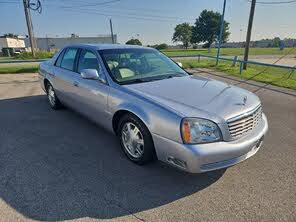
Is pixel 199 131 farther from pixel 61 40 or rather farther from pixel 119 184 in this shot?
pixel 61 40

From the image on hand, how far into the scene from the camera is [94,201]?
2.25 metres

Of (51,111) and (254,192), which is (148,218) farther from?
(51,111)

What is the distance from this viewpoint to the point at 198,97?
2.66m

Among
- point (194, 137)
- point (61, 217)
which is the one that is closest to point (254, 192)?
point (194, 137)

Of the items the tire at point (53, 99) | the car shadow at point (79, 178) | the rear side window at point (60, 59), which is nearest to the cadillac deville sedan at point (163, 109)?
the car shadow at point (79, 178)

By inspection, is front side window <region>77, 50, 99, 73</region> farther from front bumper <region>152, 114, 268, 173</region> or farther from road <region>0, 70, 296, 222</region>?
front bumper <region>152, 114, 268, 173</region>

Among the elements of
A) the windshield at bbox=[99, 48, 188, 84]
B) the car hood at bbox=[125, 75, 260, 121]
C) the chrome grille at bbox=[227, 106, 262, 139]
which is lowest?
the chrome grille at bbox=[227, 106, 262, 139]

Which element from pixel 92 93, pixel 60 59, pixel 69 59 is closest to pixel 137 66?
pixel 92 93

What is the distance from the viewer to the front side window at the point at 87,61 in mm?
3547

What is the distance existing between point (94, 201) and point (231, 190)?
1.52 m

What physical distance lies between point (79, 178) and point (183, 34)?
96295 mm

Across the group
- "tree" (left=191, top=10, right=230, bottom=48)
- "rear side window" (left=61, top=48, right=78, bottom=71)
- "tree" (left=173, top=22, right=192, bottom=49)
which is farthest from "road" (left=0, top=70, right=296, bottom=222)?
"tree" (left=173, top=22, right=192, bottom=49)

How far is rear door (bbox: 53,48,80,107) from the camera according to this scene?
401 centimetres

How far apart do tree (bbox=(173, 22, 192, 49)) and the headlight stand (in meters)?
92.3
